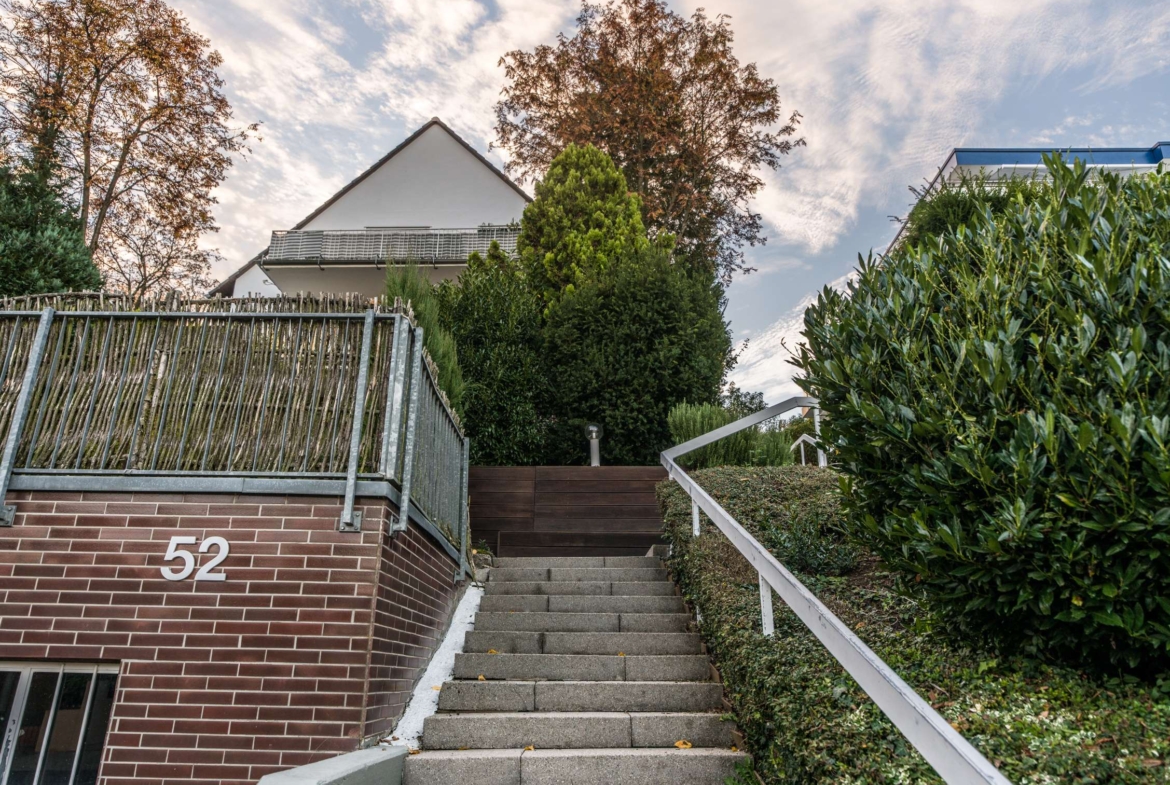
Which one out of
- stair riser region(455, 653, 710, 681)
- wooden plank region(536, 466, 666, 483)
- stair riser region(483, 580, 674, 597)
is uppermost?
wooden plank region(536, 466, 666, 483)

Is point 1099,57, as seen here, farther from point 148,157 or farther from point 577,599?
point 148,157

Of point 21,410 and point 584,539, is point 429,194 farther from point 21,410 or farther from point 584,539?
point 21,410

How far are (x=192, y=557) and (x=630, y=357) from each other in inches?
258

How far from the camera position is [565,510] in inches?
327

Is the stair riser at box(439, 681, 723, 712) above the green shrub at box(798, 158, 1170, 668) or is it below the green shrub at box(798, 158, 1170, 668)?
below

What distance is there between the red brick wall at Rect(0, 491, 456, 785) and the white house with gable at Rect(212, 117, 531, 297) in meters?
14.1

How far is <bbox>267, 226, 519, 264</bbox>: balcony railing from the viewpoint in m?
17.2

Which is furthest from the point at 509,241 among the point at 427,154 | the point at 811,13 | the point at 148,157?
the point at 811,13

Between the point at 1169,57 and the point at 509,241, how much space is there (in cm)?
1232

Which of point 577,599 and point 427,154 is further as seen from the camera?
point 427,154

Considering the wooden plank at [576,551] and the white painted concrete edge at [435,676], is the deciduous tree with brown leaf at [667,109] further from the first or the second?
the white painted concrete edge at [435,676]

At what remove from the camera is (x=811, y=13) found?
896cm

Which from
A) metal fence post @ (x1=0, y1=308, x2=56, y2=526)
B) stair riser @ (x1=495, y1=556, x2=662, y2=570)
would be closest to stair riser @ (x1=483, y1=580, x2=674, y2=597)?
stair riser @ (x1=495, y1=556, x2=662, y2=570)

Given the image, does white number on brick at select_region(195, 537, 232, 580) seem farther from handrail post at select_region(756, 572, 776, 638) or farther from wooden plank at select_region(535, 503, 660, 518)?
wooden plank at select_region(535, 503, 660, 518)
